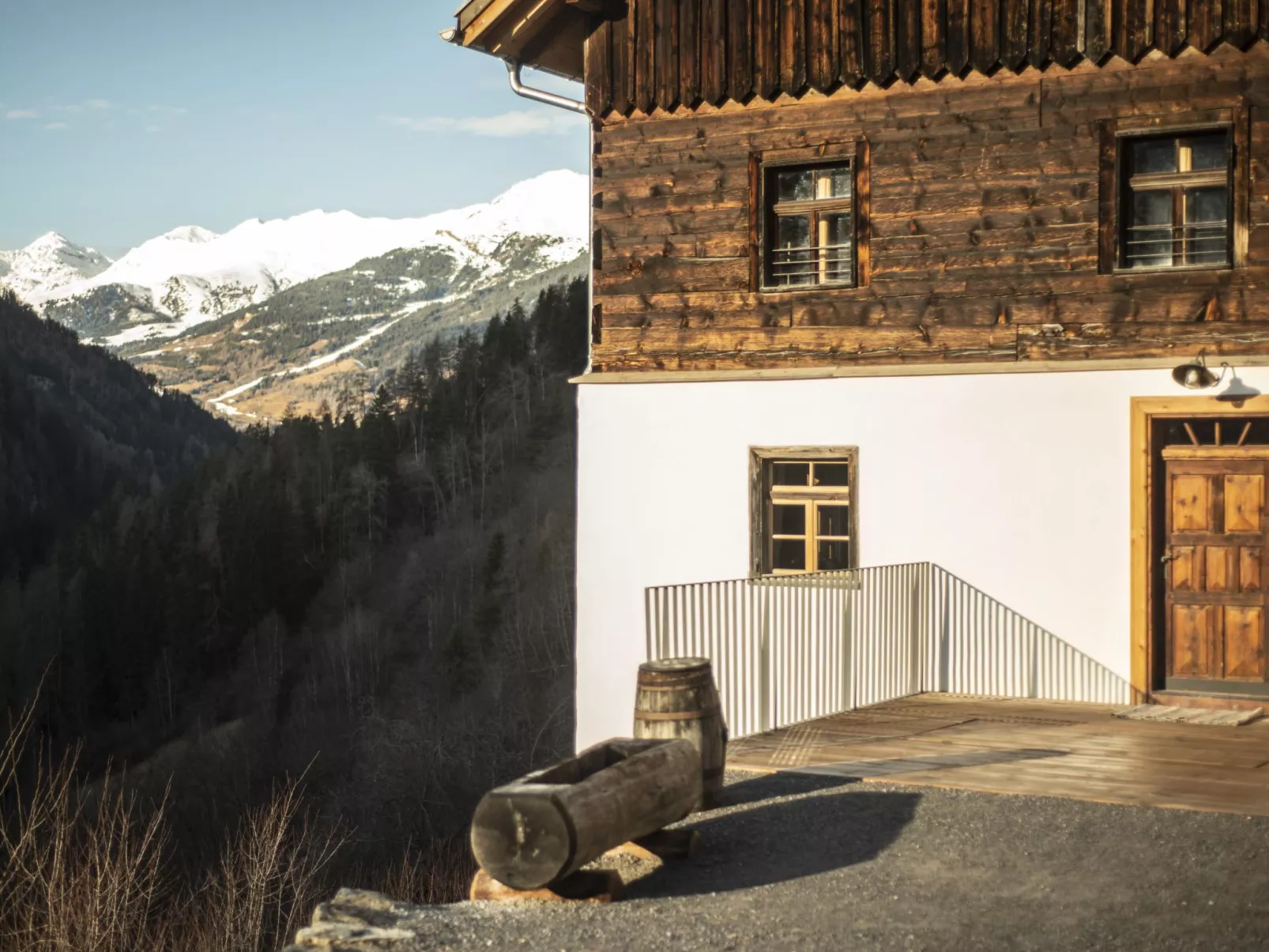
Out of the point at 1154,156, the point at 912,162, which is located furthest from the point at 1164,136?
the point at 912,162

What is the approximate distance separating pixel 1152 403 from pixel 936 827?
6.22m

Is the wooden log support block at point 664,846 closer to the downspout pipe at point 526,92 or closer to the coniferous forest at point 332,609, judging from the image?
the downspout pipe at point 526,92

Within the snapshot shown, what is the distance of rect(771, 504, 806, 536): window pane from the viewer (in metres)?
15.8

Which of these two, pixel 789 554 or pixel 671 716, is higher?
pixel 789 554

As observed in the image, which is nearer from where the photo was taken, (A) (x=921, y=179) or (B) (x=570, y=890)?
(B) (x=570, y=890)

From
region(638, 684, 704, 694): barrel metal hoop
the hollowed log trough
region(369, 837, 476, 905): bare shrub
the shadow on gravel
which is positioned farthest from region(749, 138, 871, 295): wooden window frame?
the hollowed log trough

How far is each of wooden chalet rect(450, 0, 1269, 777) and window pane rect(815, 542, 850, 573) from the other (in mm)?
25

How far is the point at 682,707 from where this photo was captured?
369 inches

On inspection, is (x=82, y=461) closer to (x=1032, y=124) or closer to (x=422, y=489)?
(x=422, y=489)

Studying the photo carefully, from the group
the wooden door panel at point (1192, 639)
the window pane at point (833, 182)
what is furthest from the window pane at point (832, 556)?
the window pane at point (833, 182)

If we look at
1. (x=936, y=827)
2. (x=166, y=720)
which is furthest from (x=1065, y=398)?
(x=166, y=720)

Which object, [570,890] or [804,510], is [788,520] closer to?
[804,510]

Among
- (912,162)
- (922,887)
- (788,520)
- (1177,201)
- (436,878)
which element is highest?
(912,162)

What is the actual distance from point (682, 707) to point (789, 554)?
21.8 ft
